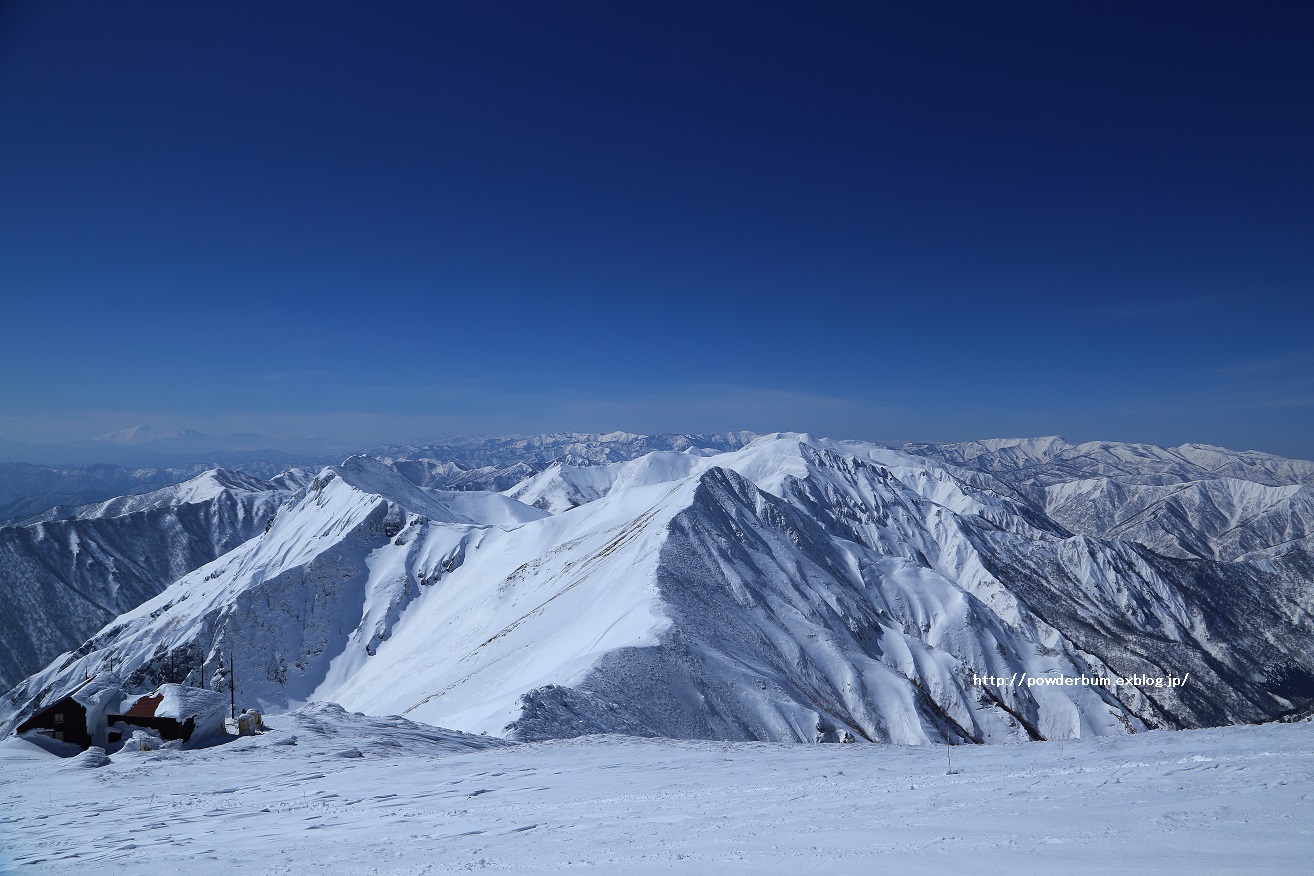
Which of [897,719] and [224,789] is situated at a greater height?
[224,789]

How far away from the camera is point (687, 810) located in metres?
14.9

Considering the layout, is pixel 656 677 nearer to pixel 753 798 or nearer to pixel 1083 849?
pixel 753 798

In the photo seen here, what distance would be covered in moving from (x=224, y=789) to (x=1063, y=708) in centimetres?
13400

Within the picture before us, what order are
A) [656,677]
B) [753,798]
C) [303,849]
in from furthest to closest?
[656,677], [753,798], [303,849]

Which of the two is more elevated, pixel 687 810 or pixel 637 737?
pixel 687 810

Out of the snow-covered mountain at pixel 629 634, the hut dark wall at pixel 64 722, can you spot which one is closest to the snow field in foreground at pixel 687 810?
the hut dark wall at pixel 64 722

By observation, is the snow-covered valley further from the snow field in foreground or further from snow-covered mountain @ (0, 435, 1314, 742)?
snow-covered mountain @ (0, 435, 1314, 742)

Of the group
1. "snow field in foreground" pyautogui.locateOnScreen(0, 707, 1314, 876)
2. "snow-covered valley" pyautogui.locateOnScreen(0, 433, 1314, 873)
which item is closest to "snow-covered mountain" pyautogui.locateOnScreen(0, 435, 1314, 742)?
"snow-covered valley" pyautogui.locateOnScreen(0, 433, 1314, 873)

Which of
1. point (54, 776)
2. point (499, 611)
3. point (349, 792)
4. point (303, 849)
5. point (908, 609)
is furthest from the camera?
point (908, 609)

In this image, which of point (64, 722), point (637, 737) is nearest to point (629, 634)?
point (637, 737)

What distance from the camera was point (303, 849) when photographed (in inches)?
516

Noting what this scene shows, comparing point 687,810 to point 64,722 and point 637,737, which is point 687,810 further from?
point 64,722

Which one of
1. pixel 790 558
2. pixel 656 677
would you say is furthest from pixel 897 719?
pixel 656 677

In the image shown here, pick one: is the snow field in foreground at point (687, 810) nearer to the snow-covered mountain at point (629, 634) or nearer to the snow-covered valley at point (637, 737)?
the snow-covered valley at point (637, 737)
